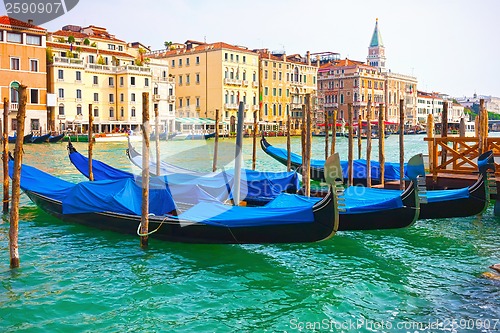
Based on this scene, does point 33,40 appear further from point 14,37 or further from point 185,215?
point 185,215

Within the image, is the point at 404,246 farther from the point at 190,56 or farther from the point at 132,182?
the point at 190,56

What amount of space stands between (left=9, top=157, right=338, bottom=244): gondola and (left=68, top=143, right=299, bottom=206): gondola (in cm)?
71

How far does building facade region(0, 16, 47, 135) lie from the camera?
69.6 feet

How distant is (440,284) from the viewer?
395cm

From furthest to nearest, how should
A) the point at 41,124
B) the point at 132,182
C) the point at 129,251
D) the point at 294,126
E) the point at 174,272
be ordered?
the point at 294,126, the point at 41,124, the point at 132,182, the point at 129,251, the point at 174,272

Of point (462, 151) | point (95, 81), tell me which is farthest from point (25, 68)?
point (462, 151)

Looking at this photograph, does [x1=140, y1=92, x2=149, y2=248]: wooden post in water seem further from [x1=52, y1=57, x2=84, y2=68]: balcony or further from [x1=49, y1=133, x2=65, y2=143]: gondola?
[x1=52, y1=57, x2=84, y2=68]: balcony

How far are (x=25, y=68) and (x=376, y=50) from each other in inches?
1926

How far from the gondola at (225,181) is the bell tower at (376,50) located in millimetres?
58276

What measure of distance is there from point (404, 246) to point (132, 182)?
277cm

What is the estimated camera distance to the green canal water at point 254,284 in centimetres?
333

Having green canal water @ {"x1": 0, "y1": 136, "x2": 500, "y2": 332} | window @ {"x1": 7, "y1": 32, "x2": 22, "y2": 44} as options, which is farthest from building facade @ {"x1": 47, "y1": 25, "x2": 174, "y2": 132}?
green canal water @ {"x1": 0, "y1": 136, "x2": 500, "y2": 332}

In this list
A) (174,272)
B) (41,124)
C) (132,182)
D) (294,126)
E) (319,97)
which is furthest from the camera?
(319,97)

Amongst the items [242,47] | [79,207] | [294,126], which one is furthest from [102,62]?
[79,207]
